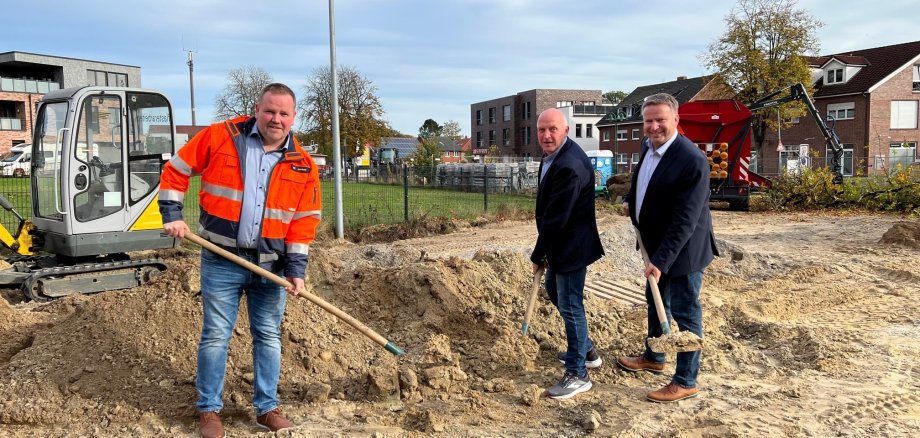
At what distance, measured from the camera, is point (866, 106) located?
127 ft

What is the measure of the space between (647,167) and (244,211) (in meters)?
2.54

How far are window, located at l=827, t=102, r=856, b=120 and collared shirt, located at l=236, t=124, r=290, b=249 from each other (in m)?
42.9

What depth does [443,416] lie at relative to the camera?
13.4 ft

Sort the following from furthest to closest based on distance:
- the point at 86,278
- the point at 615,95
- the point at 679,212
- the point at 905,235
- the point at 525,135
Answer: the point at 615,95, the point at 525,135, the point at 905,235, the point at 86,278, the point at 679,212

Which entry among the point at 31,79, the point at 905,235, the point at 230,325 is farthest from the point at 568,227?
the point at 31,79

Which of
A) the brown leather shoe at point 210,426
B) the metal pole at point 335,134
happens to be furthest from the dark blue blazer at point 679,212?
the metal pole at point 335,134

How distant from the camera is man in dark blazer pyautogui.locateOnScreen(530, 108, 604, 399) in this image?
170 inches

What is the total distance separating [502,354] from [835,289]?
16.7 ft

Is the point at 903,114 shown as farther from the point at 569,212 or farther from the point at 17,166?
the point at 17,166

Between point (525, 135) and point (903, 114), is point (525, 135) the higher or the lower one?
the higher one

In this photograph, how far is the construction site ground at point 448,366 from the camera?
13.1 ft

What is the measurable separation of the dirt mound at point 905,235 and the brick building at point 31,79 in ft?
141

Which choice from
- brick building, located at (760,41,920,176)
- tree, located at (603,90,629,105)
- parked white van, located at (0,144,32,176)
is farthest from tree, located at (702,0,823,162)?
tree, located at (603,90,629,105)

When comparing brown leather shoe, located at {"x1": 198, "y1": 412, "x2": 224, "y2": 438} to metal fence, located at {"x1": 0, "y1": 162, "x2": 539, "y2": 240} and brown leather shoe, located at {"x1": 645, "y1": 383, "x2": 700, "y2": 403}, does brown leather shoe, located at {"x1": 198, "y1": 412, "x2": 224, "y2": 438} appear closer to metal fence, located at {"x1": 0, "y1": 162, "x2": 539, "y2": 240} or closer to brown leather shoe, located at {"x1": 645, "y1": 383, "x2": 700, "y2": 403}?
brown leather shoe, located at {"x1": 645, "y1": 383, "x2": 700, "y2": 403}
